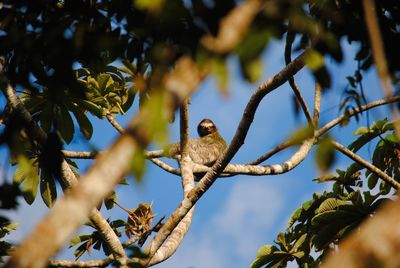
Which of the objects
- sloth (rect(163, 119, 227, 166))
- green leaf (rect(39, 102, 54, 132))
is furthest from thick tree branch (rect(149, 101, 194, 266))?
sloth (rect(163, 119, 227, 166))

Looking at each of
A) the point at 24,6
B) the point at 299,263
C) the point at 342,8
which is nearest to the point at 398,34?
the point at 342,8

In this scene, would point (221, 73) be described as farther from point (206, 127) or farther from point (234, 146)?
point (206, 127)

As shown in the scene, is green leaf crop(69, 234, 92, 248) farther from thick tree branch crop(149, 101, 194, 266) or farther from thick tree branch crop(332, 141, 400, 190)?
thick tree branch crop(332, 141, 400, 190)

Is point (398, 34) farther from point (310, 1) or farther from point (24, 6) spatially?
point (24, 6)

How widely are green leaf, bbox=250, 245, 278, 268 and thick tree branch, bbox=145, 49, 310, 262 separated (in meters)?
2.18

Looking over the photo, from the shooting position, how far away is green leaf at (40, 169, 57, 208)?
6.12 meters

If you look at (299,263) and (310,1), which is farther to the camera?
(299,263)

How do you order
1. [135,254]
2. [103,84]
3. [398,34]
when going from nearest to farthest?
[135,254] < [398,34] < [103,84]

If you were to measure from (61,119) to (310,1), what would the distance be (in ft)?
9.50

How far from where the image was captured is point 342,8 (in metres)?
3.44

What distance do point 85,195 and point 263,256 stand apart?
5.39 metres

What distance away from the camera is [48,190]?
6207mm

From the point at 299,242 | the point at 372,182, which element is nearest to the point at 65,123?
the point at 299,242

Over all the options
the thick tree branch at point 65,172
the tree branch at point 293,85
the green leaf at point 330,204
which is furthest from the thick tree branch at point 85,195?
the green leaf at point 330,204
